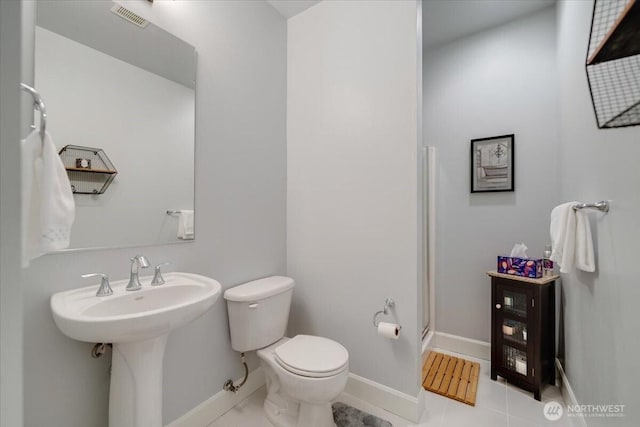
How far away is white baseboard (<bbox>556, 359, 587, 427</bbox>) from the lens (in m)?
1.42

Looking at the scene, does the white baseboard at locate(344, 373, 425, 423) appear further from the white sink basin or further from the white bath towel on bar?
the white sink basin

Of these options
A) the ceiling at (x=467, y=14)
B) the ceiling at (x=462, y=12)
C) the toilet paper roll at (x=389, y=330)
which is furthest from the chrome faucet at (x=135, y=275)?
the ceiling at (x=467, y=14)

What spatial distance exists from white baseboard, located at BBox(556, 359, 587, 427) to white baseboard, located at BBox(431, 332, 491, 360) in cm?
44

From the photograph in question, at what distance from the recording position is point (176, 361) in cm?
141

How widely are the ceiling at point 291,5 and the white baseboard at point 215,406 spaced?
2592 mm

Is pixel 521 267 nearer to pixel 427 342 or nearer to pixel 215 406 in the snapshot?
pixel 427 342

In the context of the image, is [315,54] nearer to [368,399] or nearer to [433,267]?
[433,267]

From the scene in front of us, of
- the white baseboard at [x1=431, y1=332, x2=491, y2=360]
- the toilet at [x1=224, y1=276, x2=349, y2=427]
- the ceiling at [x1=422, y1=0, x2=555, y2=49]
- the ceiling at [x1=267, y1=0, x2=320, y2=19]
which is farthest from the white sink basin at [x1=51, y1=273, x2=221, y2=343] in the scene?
the ceiling at [x1=422, y1=0, x2=555, y2=49]

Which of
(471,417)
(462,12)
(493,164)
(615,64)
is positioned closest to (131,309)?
(471,417)

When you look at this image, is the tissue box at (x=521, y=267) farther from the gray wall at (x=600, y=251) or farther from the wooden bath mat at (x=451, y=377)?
the wooden bath mat at (x=451, y=377)

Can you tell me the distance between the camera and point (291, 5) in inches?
77.3

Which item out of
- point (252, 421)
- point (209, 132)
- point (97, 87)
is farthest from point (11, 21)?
point (252, 421)

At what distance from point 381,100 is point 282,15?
1114 mm

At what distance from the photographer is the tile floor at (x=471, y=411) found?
152cm
